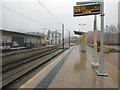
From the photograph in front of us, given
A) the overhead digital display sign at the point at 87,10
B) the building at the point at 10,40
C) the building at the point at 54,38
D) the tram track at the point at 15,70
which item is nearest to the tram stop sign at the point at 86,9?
the overhead digital display sign at the point at 87,10

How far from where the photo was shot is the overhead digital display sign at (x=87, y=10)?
1008 cm

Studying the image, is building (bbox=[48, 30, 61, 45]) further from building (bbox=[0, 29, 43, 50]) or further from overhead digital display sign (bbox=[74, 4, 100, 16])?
overhead digital display sign (bbox=[74, 4, 100, 16])

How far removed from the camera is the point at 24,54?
26844 millimetres

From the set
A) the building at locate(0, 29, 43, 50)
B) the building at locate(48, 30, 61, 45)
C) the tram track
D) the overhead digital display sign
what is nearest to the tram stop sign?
the overhead digital display sign

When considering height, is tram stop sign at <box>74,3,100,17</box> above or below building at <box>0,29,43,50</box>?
above

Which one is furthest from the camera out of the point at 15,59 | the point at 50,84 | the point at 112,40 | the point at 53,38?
the point at 53,38

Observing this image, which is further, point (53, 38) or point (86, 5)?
point (53, 38)

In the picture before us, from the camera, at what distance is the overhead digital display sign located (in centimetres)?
1008

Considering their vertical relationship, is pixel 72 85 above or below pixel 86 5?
below

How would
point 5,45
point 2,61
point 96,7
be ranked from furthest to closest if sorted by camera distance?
point 5,45 → point 2,61 → point 96,7

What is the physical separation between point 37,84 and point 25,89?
77 centimetres

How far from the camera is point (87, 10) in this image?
10.3 m

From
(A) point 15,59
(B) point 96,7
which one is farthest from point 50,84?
(A) point 15,59

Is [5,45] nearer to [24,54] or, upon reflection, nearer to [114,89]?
[24,54]
